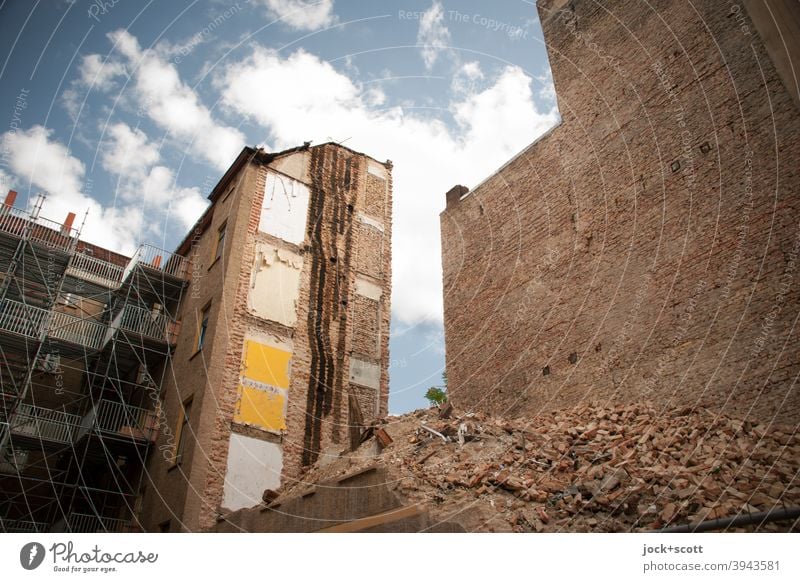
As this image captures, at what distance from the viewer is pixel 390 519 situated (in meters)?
7.80

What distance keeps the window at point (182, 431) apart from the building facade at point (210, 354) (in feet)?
0.21

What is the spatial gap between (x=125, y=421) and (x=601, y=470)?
1447 cm

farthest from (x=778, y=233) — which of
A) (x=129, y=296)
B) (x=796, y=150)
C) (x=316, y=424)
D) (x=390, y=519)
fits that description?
(x=129, y=296)

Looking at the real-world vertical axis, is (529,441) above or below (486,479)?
above

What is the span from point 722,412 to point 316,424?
10024mm

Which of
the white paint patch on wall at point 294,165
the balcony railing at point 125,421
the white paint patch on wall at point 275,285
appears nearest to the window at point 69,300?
the balcony railing at point 125,421

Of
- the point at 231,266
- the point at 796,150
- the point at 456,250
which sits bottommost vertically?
the point at 796,150

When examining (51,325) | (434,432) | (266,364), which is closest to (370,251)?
(266,364)

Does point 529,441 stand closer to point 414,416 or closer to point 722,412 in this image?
point 722,412

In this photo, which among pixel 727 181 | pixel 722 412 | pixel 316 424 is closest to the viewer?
pixel 722 412

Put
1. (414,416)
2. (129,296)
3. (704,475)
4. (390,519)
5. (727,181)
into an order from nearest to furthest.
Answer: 1. (704,475)
2. (390,519)
3. (727,181)
4. (414,416)
5. (129,296)

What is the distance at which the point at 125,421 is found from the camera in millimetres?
17094

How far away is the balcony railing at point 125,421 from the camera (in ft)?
50.2

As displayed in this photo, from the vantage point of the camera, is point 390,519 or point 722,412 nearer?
point 390,519
